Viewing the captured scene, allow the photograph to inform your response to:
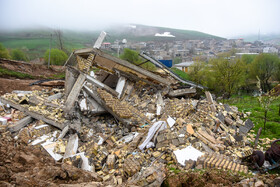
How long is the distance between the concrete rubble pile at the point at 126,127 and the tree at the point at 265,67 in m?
19.7

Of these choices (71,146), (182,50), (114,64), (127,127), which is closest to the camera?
(71,146)

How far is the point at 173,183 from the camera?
378 cm

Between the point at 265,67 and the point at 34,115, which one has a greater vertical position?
the point at 265,67

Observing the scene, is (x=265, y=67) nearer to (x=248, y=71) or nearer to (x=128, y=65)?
(x=248, y=71)

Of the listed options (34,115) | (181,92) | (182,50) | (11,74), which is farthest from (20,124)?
(182,50)

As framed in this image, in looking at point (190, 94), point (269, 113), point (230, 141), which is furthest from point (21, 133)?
point (269, 113)

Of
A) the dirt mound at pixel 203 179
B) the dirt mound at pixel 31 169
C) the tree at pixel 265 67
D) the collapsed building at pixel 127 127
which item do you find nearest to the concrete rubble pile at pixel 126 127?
the collapsed building at pixel 127 127

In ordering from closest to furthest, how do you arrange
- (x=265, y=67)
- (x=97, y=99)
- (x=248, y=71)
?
(x=97, y=99) < (x=265, y=67) < (x=248, y=71)

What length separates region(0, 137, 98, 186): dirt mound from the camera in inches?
143

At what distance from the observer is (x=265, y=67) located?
2445 centimetres

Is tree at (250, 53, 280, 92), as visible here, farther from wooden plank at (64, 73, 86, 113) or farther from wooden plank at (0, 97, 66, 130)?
wooden plank at (0, 97, 66, 130)

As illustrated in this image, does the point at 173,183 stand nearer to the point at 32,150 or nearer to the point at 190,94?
the point at 32,150

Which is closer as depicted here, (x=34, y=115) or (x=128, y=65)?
(x=34, y=115)

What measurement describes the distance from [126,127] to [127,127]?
0.05 m
